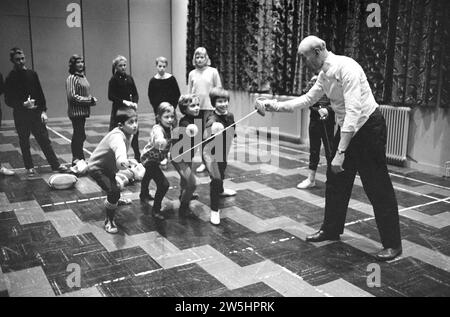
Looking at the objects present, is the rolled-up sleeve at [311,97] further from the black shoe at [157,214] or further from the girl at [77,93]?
the girl at [77,93]

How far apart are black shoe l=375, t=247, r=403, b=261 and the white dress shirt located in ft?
2.89

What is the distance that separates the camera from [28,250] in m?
3.12

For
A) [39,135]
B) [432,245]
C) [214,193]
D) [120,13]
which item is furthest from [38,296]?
[120,13]

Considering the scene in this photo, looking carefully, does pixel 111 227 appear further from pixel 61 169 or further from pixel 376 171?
pixel 61 169

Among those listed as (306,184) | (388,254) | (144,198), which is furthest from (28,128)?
(388,254)

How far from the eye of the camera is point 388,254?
304 centimetres

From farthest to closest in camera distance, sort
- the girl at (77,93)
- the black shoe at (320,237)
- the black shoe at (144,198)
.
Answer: the girl at (77,93) < the black shoe at (144,198) < the black shoe at (320,237)

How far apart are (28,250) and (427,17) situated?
A: 15.9ft

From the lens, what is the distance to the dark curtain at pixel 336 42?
5.25 metres

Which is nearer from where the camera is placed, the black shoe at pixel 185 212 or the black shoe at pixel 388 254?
the black shoe at pixel 388 254

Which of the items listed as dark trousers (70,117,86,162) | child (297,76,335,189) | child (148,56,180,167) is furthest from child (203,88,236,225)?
dark trousers (70,117,86,162)

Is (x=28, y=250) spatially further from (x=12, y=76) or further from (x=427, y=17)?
(x=427, y=17)

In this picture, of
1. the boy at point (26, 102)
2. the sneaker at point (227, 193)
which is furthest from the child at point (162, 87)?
the sneaker at point (227, 193)

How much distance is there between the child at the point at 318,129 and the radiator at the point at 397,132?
1604 millimetres
